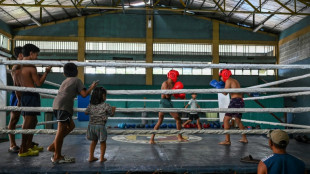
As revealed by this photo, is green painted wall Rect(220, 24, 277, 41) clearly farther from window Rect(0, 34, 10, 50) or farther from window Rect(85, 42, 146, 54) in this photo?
window Rect(0, 34, 10, 50)

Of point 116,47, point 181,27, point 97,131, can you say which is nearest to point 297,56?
point 181,27

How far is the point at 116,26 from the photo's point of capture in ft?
47.7

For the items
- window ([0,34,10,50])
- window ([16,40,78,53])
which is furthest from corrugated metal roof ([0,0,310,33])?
window ([16,40,78,53])

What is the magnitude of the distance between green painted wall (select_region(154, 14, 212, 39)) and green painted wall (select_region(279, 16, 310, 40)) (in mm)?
3845

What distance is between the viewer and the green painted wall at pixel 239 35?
48.6 feet

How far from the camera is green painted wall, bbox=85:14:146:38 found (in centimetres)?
1445

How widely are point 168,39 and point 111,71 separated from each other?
3.59 m

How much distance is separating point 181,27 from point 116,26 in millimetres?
3610

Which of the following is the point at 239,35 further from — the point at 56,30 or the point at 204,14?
the point at 56,30

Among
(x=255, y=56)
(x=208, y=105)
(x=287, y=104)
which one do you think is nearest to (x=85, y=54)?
(x=208, y=105)

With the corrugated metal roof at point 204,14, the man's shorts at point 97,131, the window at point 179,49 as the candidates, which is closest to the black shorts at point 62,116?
the man's shorts at point 97,131

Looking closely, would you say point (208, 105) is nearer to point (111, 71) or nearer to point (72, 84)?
point (111, 71)

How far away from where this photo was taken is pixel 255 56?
14594 mm

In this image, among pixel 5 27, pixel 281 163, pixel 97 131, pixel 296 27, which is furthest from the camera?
pixel 5 27
